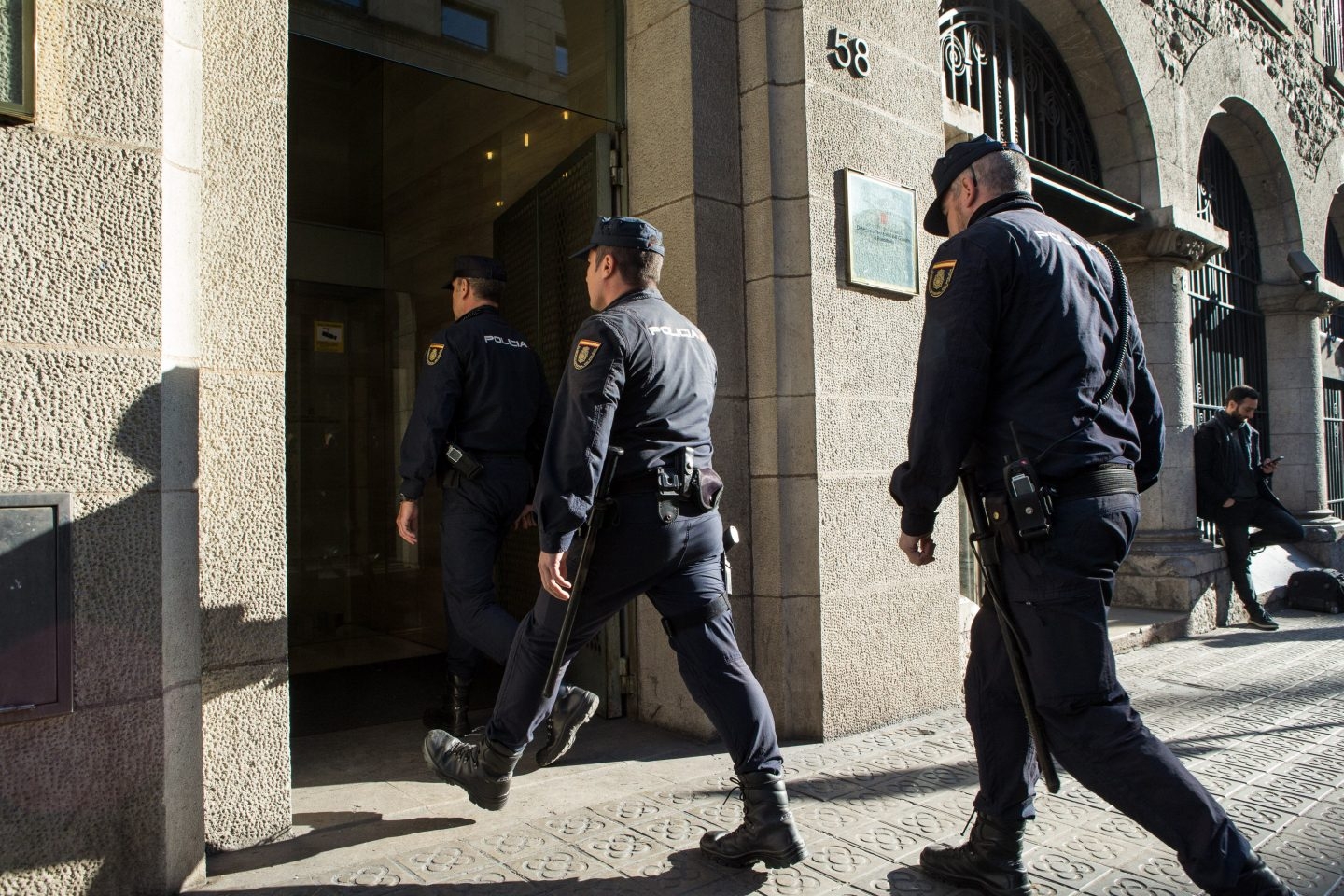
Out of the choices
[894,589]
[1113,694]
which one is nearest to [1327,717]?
[894,589]

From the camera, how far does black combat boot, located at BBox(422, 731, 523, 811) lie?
10.1 ft

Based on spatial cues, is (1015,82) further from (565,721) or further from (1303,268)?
(565,721)

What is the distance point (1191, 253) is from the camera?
7.93 metres

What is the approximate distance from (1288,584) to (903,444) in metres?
6.18

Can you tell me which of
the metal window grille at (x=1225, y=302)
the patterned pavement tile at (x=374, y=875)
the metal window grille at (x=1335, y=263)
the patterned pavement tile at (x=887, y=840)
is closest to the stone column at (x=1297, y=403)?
the metal window grille at (x=1225, y=302)

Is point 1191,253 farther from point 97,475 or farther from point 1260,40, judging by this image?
point 97,475

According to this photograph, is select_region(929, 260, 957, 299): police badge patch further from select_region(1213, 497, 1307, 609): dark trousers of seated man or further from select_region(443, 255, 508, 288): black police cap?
select_region(1213, 497, 1307, 609): dark trousers of seated man

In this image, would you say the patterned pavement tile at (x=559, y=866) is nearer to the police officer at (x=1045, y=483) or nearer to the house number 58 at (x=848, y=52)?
the police officer at (x=1045, y=483)

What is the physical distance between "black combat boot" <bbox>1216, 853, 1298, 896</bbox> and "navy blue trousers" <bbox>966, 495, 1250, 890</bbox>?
0.07 ft

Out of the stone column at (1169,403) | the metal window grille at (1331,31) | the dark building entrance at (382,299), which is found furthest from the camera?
the metal window grille at (1331,31)

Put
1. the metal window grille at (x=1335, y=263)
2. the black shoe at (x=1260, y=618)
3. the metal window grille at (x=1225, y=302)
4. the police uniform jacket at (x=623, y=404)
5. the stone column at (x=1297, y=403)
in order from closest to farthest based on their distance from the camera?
1. the police uniform jacket at (x=623, y=404)
2. the black shoe at (x=1260, y=618)
3. the metal window grille at (x=1225, y=302)
4. the stone column at (x=1297, y=403)
5. the metal window grille at (x=1335, y=263)

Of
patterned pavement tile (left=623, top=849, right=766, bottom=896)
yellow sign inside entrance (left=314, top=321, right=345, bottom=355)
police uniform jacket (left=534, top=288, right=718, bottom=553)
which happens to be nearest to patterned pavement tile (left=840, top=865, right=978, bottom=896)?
patterned pavement tile (left=623, top=849, right=766, bottom=896)

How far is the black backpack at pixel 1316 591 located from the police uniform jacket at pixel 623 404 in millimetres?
7807

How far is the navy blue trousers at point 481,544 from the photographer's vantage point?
395 centimetres
